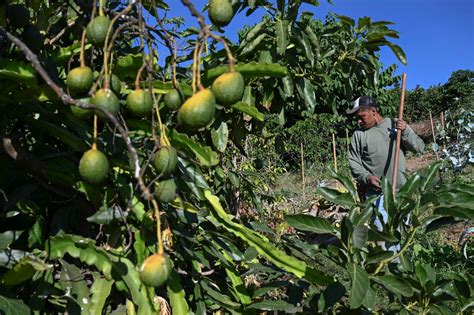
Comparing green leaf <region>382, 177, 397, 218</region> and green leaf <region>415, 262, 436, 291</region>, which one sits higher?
green leaf <region>382, 177, 397, 218</region>

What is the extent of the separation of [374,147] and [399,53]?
204 centimetres

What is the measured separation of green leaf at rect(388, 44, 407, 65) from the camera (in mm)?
2453

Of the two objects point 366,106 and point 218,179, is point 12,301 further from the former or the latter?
point 366,106

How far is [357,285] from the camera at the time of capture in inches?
61.9

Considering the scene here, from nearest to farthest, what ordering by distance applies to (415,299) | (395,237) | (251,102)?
1. (395,237)
2. (415,299)
3. (251,102)

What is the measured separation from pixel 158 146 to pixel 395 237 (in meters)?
1.03

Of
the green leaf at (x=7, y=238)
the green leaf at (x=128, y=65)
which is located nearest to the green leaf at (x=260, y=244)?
the green leaf at (x=128, y=65)

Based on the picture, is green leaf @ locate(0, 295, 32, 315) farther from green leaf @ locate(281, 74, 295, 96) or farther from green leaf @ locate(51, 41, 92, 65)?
green leaf @ locate(281, 74, 295, 96)

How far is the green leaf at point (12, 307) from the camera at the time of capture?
1.36m

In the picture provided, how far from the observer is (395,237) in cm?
171

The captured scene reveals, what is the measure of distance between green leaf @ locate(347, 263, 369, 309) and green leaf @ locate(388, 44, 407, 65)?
120cm

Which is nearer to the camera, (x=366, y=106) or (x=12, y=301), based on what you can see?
(x=12, y=301)

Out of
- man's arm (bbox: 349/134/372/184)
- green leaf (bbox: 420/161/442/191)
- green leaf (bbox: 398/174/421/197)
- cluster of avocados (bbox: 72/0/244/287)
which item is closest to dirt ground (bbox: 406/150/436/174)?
man's arm (bbox: 349/134/372/184)

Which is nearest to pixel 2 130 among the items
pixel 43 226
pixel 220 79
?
pixel 43 226
